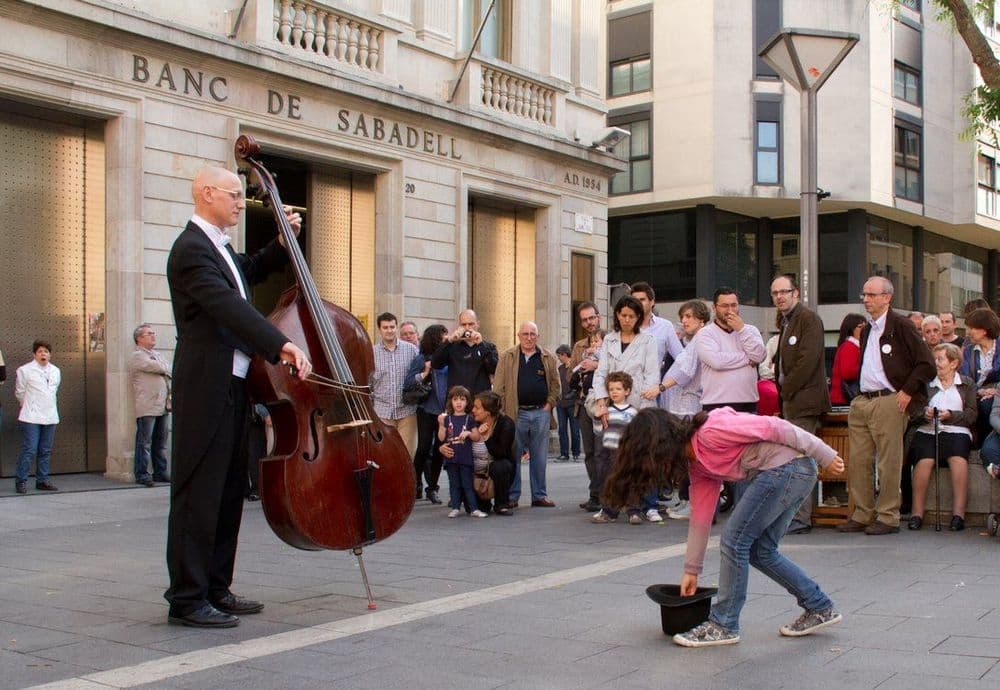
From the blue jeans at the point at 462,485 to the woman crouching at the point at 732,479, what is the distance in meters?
5.36

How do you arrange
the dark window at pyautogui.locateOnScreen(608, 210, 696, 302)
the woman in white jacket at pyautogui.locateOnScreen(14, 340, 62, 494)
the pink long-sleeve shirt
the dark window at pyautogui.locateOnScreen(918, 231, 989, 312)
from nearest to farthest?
the pink long-sleeve shirt → the woman in white jacket at pyautogui.locateOnScreen(14, 340, 62, 494) → the dark window at pyautogui.locateOnScreen(608, 210, 696, 302) → the dark window at pyautogui.locateOnScreen(918, 231, 989, 312)

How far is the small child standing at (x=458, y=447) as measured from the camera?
10414mm

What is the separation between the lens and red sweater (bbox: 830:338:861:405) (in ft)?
34.4

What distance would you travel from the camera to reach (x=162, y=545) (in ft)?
27.8

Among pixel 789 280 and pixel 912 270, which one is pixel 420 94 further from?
pixel 912 270

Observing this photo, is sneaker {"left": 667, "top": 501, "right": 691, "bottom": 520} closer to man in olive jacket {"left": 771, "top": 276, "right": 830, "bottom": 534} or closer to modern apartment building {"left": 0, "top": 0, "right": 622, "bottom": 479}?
man in olive jacket {"left": 771, "top": 276, "right": 830, "bottom": 534}

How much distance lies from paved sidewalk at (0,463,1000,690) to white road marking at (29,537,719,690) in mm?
16

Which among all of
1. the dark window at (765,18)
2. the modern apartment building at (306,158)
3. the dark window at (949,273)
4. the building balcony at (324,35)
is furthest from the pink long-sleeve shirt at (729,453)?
the dark window at (949,273)

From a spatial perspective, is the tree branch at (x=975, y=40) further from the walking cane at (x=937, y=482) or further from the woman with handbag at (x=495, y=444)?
the woman with handbag at (x=495, y=444)

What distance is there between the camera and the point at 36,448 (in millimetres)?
12250

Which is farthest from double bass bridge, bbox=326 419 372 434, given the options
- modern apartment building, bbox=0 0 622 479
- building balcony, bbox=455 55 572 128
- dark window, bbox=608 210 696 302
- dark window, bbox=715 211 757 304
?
dark window, bbox=715 211 757 304

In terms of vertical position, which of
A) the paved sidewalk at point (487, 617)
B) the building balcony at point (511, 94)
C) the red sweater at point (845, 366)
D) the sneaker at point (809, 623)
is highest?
the building balcony at point (511, 94)

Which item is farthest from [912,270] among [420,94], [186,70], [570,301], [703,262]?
[186,70]

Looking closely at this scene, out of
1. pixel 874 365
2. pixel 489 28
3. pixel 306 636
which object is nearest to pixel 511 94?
pixel 489 28
